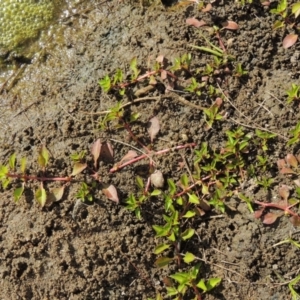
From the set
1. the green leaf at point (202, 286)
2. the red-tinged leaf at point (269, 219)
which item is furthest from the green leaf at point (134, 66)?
the green leaf at point (202, 286)

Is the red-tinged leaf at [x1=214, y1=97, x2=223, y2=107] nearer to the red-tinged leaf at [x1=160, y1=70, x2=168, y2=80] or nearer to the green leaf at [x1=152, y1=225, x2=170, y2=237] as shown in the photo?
the red-tinged leaf at [x1=160, y1=70, x2=168, y2=80]

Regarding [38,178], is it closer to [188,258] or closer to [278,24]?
[188,258]

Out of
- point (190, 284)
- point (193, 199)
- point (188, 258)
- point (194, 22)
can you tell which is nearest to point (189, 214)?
point (193, 199)

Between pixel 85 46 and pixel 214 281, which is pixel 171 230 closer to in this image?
pixel 214 281

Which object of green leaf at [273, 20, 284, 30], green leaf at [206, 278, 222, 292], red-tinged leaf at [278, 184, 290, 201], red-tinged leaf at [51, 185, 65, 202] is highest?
green leaf at [273, 20, 284, 30]

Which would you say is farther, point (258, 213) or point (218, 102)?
point (218, 102)

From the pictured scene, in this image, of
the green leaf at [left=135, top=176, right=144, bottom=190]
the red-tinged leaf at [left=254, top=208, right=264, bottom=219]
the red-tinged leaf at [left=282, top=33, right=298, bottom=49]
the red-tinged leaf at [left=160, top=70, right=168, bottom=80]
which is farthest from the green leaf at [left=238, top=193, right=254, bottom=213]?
the red-tinged leaf at [left=282, top=33, right=298, bottom=49]

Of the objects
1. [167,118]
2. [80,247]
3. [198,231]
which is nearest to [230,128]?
[167,118]
